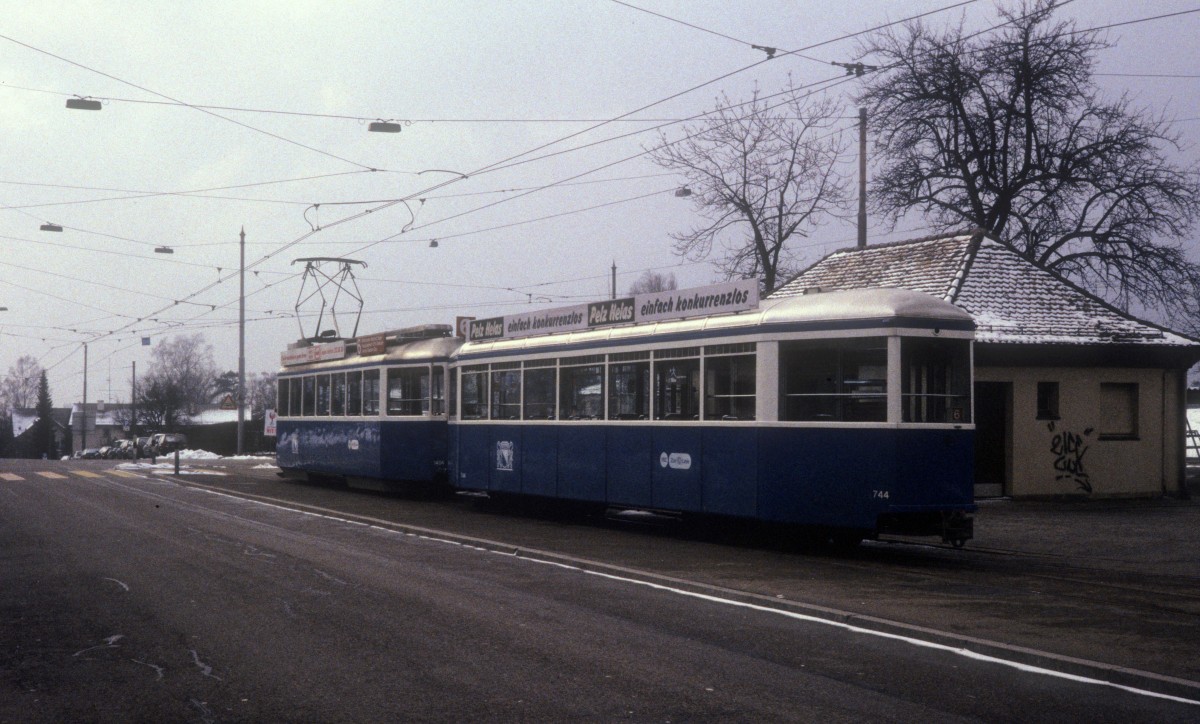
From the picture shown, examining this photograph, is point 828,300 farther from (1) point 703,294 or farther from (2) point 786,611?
(2) point 786,611

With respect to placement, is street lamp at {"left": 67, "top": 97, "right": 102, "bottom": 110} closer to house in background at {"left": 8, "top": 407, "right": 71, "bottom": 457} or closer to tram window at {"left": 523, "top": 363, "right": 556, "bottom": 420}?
tram window at {"left": 523, "top": 363, "right": 556, "bottom": 420}

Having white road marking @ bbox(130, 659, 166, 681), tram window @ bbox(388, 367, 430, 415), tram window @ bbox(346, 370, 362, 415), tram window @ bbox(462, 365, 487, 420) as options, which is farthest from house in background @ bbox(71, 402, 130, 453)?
white road marking @ bbox(130, 659, 166, 681)

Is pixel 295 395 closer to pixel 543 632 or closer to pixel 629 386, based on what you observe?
pixel 629 386

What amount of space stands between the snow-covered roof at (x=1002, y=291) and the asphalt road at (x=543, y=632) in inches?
381

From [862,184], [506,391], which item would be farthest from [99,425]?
[506,391]

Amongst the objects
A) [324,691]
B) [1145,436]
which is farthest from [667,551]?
[1145,436]

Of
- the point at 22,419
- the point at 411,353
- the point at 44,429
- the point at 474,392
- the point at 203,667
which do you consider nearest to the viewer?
the point at 203,667

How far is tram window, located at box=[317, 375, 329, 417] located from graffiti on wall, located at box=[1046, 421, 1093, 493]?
625 inches

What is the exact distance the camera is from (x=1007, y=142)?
34.3 metres

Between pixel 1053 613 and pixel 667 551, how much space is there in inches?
221

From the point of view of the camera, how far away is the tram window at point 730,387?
1503 centimetres

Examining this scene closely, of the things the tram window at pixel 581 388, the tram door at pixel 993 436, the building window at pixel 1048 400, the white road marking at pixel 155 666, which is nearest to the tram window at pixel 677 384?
the tram window at pixel 581 388

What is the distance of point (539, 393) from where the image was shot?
65.0 ft

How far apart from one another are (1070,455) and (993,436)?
162 cm
